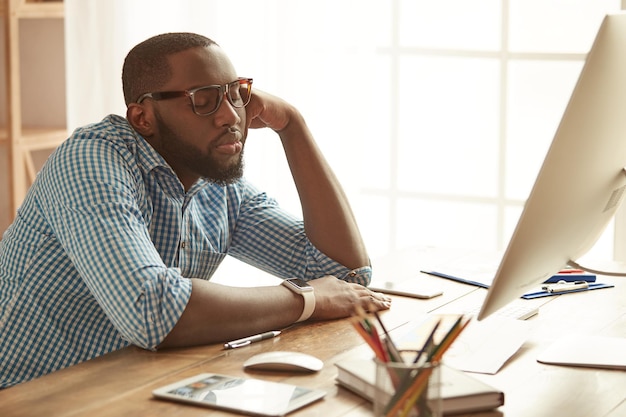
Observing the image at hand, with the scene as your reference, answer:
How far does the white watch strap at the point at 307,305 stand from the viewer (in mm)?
1738

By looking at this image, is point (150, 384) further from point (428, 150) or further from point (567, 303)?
point (428, 150)

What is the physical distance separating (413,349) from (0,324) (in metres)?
0.80

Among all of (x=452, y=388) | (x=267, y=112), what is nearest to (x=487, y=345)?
(x=452, y=388)

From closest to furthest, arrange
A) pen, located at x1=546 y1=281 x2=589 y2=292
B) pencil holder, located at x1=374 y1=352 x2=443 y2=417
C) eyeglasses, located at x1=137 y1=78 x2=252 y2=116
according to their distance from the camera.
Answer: pencil holder, located at x1=374 y1=352 x2=443 y2=417, eyeglasses, located at x1=137 y1=78 x2=252 y2=116, pen, located at x1=546 y1=281 x2=589 y2=292

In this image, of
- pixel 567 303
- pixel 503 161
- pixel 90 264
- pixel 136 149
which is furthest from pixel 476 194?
pixel 90 264

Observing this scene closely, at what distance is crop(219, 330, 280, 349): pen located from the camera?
1.60 meters

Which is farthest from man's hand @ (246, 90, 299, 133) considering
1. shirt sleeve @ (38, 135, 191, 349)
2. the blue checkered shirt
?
shirt sleeve @ (38, 135, 191, 349)

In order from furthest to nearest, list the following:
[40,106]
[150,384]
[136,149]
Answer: [40,106]
[136,149]
[150,384]

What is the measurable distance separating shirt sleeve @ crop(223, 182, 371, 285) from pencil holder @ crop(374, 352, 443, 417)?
3.28ft

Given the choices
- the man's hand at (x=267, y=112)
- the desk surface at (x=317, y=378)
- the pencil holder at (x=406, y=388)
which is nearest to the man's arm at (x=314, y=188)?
the man's hand at (x=267, y=112)

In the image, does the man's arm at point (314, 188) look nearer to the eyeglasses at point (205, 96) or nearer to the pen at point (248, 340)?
the eyeglasses at point (205, 96)

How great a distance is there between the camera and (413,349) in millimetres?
1535

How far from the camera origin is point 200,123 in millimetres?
1876

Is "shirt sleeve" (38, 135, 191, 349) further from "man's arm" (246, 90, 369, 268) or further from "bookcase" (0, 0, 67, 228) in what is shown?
"bookcase" (0, 0, 67, 228)
